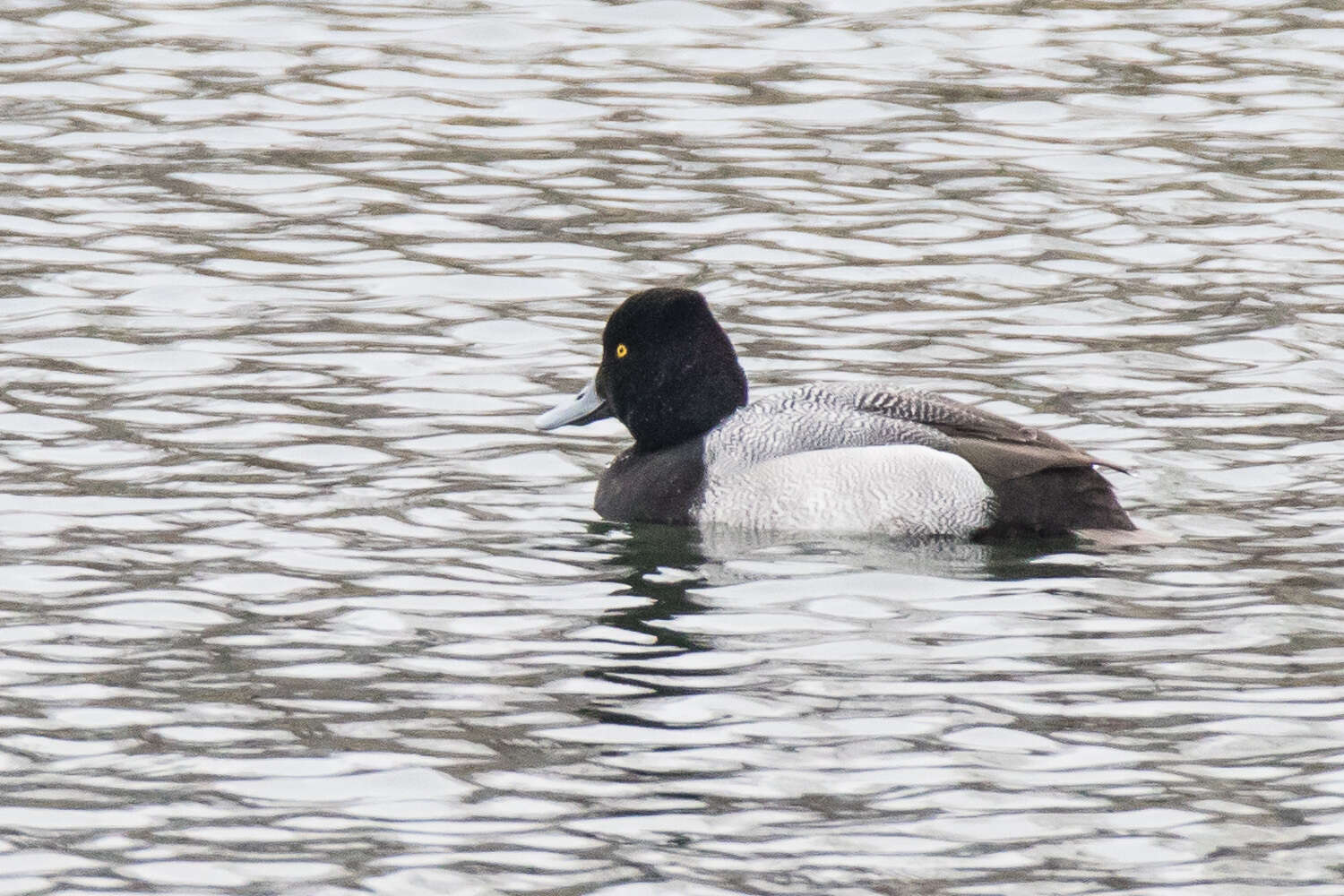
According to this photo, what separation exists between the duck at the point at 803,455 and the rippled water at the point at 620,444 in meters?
0.15

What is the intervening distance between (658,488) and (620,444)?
4.39 feet

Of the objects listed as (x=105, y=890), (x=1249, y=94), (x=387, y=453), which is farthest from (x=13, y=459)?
(x=1249, y=94)

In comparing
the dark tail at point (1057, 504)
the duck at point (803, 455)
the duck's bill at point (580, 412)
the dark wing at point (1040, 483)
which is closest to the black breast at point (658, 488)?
the duck at point (803, 455)

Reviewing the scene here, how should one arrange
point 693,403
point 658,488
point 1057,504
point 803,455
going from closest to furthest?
1. point 1057,504
2. point 803,455
3. point 658,488
4. point 693,403

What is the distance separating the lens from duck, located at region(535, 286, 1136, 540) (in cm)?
829

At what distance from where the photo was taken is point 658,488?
8711mm

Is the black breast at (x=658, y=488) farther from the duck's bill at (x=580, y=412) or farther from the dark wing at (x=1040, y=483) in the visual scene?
the dark wing at (x=1040, y=483)

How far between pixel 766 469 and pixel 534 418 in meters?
1.51

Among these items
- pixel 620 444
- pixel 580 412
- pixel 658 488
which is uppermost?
pixel 580 412

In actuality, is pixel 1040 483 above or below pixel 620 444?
above

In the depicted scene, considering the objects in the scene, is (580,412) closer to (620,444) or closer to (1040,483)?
(620,444)

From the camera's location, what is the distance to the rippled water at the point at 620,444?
19.4 ft

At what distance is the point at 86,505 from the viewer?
851 centimetres

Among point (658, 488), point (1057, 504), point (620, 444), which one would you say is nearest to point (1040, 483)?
point (1057, 504)
